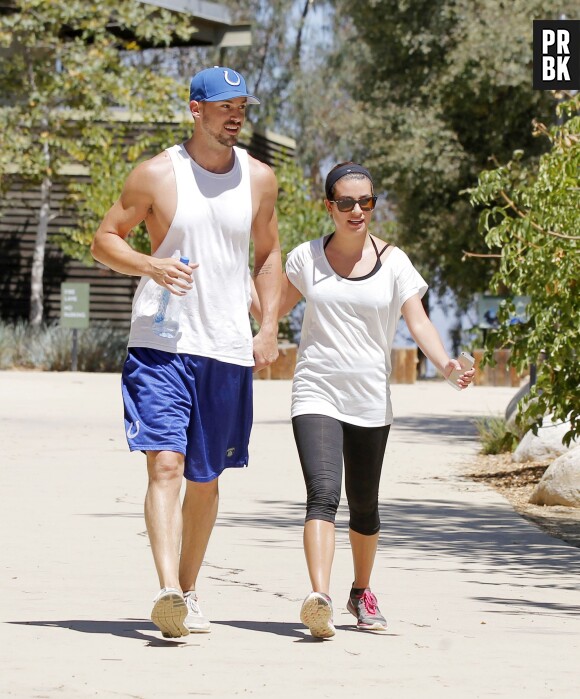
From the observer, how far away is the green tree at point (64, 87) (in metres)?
35.2

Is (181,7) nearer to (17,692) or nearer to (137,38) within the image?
(137,38)

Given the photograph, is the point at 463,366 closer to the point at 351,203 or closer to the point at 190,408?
the point at 351,203

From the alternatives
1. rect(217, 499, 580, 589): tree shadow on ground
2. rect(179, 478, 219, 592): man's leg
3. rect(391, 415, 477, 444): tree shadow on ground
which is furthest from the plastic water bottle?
rect(391, 415, 477, 444): tree shadow on ground

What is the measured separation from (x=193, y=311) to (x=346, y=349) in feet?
2.09

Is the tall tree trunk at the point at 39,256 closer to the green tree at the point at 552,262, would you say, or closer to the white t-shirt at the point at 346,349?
the green tree at the point at 552,262

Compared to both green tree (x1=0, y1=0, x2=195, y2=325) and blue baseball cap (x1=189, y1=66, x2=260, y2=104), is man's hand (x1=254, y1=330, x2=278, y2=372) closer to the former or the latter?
blue baseball cap (x1=189, y1=66, x2=260, y2=104)

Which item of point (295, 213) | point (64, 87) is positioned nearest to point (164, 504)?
point (64, 87)

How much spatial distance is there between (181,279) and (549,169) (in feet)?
22.8

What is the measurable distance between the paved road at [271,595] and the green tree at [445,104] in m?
26.2

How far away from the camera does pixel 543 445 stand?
15.2 metres

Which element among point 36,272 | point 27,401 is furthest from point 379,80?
point 27,401

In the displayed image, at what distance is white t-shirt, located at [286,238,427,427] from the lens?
668 centimetres

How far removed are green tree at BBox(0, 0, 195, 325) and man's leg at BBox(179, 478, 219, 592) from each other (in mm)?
28721

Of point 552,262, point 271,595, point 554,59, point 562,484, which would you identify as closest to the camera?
point 271,595
